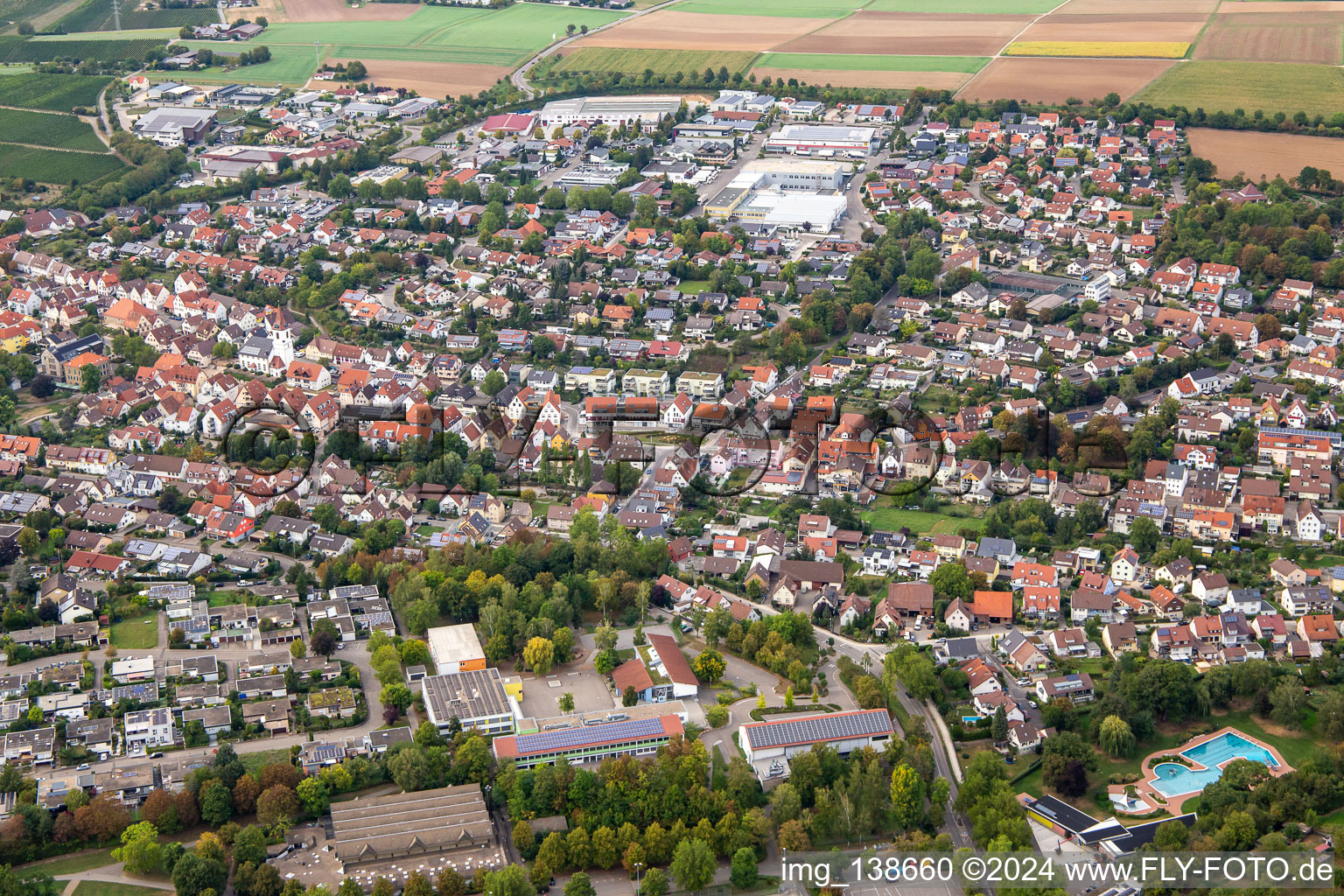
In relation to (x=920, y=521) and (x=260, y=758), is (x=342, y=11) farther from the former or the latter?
(x=260, y=758)

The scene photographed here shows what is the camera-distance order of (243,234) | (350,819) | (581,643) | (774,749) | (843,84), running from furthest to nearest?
(843,84)
(243,234)
(581,643)
(774,749)
(350,819)

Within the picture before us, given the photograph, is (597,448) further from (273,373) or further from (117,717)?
(117,717)

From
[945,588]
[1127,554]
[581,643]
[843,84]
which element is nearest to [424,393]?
[581,643]

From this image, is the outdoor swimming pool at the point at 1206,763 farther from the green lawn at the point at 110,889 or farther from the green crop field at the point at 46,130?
the green crop field at the point at 46,130

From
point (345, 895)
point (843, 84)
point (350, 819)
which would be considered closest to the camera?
point (345, 895)

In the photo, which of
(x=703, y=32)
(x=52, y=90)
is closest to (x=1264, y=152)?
(x=703, y=32)

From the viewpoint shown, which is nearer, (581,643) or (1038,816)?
(1038,816)
